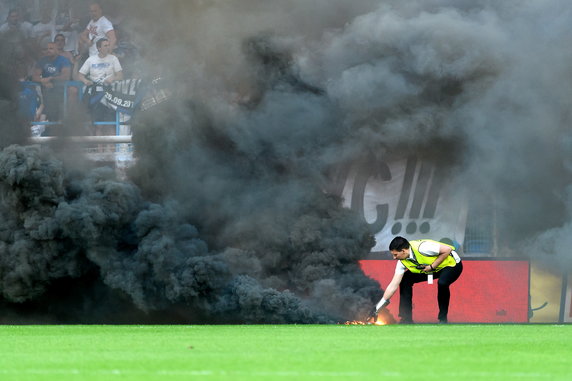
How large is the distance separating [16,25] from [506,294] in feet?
48.4

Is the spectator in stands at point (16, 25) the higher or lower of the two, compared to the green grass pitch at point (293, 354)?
higher

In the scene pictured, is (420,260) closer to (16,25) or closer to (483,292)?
(483,292)

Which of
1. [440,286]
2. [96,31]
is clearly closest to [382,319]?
[440,286]

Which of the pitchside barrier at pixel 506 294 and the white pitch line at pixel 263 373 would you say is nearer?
the white pitch line at pixel 263 373

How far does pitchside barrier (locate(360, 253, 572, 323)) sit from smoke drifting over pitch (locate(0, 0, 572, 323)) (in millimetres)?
741

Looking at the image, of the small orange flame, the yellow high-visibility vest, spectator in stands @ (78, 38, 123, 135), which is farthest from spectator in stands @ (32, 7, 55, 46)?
the yellow high-visibility vest

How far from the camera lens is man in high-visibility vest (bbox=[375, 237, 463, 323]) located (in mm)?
19359

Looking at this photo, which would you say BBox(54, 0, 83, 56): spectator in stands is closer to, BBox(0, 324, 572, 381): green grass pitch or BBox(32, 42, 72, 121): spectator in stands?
BBox(32, 42, 72, 121): spectator in stands

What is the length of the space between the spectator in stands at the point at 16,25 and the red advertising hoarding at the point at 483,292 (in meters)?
11.1

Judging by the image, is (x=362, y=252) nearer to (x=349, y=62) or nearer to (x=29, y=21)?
(x=349, y=62)

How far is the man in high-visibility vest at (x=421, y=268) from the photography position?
1936 centimetres

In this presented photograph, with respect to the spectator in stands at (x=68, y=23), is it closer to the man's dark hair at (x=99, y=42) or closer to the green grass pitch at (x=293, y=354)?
the man's dark hair at (x=99, y=42)

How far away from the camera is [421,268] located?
19.9 m

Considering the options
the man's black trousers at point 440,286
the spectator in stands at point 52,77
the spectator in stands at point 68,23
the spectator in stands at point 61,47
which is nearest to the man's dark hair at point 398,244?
the man's black trousers at point 440,286
